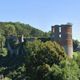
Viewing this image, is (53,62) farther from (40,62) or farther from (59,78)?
(59,78)

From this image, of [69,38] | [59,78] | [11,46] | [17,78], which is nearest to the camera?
[59,78]

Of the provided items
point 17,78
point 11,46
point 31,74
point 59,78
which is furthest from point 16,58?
point 59,78

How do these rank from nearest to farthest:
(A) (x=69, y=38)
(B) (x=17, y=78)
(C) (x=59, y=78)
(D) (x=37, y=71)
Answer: (C) (x=59, y=78), (D) (x=37, y=71), (B) (x=17, y=78), (A) (x=69, y=38)

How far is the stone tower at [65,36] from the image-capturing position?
7025 cm

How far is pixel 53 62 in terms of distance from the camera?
5034cm

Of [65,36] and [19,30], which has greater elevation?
[19,30]

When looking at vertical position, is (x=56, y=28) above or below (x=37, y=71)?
above

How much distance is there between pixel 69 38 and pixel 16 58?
13.3 m

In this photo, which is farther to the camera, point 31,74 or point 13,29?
point 13,29

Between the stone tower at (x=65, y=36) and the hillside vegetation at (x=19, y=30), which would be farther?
the hillside vegetation at (x=19, y=30)

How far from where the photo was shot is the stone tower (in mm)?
70250

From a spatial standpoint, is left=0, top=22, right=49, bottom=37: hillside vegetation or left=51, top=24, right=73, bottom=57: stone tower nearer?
left=51, top=24, right=73, bottom=57: stone tower

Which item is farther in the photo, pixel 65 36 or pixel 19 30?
pixel 19 30

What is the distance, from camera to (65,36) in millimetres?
71188
